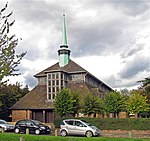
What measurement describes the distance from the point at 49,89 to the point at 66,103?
13162mm

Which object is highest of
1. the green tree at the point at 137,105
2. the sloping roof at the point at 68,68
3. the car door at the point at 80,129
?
the sloping roof at the point at 68,68

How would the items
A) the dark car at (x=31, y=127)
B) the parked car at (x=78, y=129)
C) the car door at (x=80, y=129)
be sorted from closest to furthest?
the parked car at (x=78, y=129) < the car door at (x=80, y=129) < the dark car at (x=31, y=127)

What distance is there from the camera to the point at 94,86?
210 feet

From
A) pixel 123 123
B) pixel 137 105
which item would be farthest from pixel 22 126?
pixel 137 105

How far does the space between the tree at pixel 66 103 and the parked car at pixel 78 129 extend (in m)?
9.97

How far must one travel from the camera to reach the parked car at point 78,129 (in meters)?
31.8

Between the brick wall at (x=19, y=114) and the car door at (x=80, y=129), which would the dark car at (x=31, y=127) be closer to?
the car door at (x=80, y=129)

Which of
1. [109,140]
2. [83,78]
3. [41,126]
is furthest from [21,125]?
[83,78]

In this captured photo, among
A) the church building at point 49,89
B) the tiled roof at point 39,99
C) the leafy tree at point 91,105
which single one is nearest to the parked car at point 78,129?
the leafy tree at point 91,105

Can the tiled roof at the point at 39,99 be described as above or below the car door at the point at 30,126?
above

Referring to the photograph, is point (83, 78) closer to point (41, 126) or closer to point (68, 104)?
point (68, 104)

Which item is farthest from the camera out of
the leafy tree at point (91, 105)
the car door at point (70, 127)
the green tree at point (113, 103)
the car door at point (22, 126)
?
the green tree at point (113, 103)

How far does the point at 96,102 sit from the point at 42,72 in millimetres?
19225

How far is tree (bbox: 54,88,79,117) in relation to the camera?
4338 centimetres
